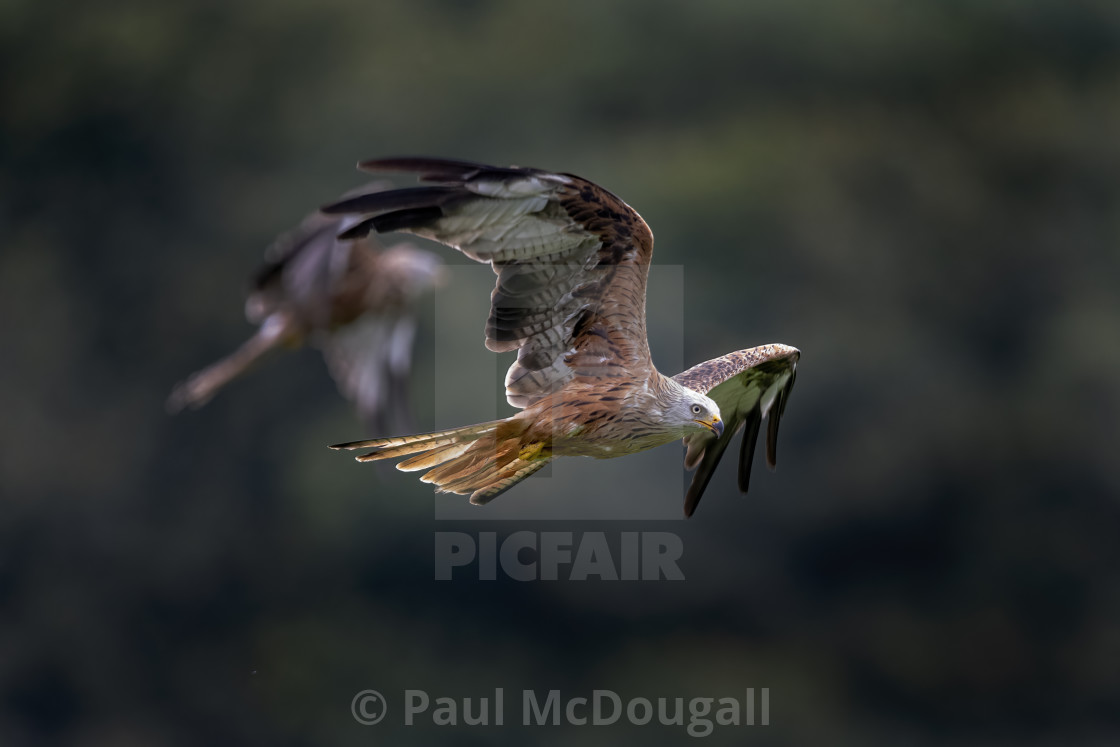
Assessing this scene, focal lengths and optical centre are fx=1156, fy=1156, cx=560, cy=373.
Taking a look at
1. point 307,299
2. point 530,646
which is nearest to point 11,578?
point 530,646

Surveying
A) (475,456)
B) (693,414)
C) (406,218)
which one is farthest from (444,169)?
(693,414)

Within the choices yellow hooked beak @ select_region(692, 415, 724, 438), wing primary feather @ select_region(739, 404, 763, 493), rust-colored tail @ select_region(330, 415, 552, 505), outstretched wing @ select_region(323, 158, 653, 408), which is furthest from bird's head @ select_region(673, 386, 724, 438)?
wing primary feather @ select_region(739, 404, 763, 493)

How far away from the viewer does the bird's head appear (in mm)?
5199

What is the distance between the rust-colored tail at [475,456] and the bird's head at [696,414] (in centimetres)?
64

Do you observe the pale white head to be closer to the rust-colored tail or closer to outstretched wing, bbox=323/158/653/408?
outstretched wing, bbox=323/158/653/408

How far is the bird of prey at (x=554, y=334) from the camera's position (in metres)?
4.64

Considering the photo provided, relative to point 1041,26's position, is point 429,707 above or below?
below

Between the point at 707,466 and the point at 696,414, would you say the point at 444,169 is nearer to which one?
the point at 696,414

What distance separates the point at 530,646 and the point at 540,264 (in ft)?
38.9

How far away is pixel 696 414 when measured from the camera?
17.1ft

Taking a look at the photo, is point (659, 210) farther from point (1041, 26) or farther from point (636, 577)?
point (1041, 26)

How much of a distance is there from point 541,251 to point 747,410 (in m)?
1.99

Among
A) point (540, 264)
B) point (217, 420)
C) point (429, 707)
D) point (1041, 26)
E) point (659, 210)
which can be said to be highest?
point (1041, 26)

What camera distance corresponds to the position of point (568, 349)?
17.6 ft
